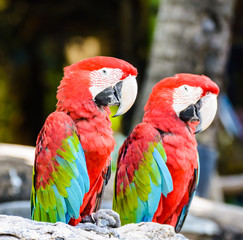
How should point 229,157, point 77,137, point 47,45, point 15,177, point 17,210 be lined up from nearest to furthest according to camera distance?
point 77,137, point 17,210, point 15,177, point 47,45, point 229,157

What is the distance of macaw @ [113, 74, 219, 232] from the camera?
1.75m

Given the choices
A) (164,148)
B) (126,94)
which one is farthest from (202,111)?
(126,94)

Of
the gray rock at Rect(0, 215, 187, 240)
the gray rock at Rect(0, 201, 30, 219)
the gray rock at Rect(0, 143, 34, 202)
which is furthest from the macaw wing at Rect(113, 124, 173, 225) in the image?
the gray rock at Rect(0, 143, 34, 202)

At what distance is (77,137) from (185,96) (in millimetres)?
434

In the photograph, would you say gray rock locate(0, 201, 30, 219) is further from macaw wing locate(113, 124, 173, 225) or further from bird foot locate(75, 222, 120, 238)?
bird foot locate(75, 222, 120, 238)

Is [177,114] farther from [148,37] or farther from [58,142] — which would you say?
[148,37]

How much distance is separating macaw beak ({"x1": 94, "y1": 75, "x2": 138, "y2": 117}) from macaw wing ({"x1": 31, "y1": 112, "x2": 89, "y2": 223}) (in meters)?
0.15

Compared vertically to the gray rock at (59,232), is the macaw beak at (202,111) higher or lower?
higher

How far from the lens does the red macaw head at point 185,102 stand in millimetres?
1761

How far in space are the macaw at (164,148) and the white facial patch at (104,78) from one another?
23 cm

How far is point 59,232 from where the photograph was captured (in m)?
1.36

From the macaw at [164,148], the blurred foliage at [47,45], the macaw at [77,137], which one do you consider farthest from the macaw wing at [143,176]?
the blurred foliage at [47,45]

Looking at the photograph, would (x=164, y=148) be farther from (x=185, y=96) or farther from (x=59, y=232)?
(x=59, y=232)

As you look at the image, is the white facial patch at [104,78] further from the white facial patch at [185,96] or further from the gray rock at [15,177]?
the gray rock at [15,177]
